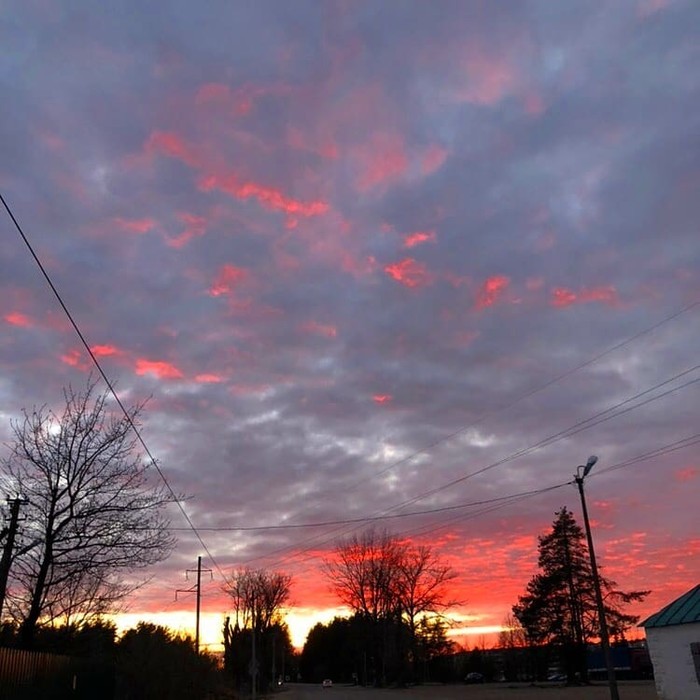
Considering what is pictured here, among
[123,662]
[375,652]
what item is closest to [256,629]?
[375,652]

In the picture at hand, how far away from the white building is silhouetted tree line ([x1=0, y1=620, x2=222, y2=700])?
786 inches

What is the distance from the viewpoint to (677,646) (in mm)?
31750

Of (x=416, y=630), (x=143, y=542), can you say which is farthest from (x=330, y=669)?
(x=143, y=542)

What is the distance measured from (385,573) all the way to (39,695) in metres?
74.8

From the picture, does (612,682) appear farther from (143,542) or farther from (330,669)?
(330,669)

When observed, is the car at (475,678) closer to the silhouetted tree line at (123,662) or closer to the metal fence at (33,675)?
the silhouetted tree line at (123,662)

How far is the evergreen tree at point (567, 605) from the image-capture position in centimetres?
7412

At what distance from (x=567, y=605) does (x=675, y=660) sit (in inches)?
1783

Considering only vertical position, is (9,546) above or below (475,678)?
above

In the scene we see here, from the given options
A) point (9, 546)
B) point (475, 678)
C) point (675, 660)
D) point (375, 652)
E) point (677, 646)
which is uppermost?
point (375, 652)

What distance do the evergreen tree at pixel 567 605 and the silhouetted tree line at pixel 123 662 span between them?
47.6 meters

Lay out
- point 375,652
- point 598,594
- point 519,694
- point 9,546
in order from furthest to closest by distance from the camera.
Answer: point 375,652
point 519,694
point 598,594
point 9,546

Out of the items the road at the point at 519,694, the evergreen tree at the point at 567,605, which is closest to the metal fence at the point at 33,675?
the road at the point at 519,694

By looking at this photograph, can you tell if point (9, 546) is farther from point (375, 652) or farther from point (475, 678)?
point (475, 678)
